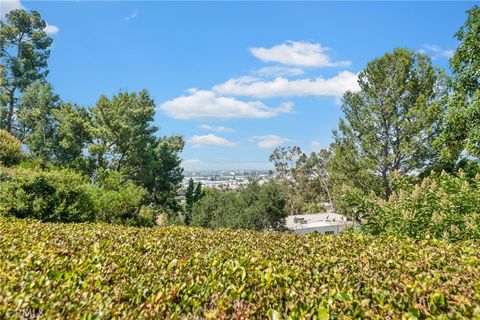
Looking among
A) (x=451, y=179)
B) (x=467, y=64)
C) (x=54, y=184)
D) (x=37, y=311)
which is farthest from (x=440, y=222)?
(x=54, y=184)

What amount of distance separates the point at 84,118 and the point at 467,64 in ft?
67.8

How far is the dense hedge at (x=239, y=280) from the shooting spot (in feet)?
5.79

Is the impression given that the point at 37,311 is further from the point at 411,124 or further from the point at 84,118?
the point at 84,118

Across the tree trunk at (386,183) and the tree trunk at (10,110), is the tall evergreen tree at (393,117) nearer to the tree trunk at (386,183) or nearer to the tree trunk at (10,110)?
the tree trunk at (386,183)

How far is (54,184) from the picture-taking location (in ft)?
26.3

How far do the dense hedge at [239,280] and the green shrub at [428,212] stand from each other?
123 centimetres

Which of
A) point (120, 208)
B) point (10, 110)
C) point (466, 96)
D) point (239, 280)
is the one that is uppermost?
point (10, 110)

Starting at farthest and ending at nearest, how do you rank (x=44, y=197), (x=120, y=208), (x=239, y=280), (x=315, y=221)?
(x=315, y=221)
(x=120, y=208)
(x=44, y=197)
(x=239, y=280)

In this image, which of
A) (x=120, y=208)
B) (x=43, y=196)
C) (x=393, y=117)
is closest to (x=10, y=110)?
(x=120, y=208)

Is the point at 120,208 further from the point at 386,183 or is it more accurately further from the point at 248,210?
the point at 386,183

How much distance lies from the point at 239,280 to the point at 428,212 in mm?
3902

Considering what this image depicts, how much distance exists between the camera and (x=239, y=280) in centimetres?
216

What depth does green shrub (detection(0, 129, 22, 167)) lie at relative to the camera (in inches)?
532

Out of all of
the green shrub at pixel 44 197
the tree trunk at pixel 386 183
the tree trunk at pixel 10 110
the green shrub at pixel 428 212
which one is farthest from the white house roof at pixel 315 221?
the tree trunk at pixel 10 110
